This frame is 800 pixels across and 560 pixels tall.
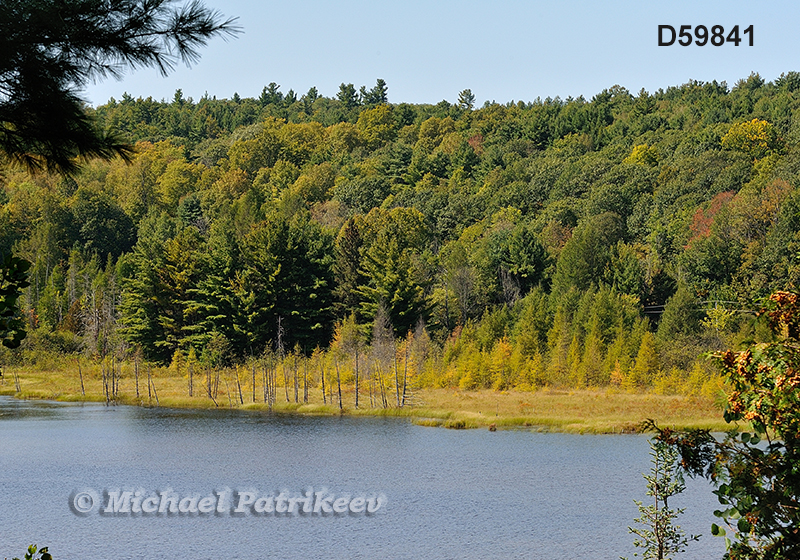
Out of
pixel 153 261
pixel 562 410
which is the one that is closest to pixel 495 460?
pixel 562 410

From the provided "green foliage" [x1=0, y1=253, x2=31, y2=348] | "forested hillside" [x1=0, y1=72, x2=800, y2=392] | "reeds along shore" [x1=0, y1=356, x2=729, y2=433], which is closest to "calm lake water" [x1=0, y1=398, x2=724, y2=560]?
"reeds along shore" [x1=0, y1=356, x2=729, y2=433]

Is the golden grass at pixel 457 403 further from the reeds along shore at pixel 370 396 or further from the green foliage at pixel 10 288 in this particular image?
the green foliage at pixel 10 288

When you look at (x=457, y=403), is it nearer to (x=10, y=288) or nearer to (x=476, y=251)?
(x=476, y=251)

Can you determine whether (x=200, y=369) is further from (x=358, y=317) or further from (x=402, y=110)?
(x=402, y=110)

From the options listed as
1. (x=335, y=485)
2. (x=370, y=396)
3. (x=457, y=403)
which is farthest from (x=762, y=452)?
(x=370, y=396)

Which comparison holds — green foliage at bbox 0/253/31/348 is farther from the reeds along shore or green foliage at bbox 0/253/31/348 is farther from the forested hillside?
the forested hillside

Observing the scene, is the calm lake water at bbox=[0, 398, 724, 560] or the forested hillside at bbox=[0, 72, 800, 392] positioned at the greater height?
the forested hillside at bbox=[0, 72, 800, 392]

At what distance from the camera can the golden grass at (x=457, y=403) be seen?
148 feet

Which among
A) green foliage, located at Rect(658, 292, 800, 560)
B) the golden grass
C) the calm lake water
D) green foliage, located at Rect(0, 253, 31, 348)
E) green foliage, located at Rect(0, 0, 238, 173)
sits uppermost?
green foliage, located at Rect(0, 0, 238, 173)

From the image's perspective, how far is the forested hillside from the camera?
2352 inches

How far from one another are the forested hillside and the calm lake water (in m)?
15.3

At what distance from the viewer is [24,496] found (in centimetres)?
2875

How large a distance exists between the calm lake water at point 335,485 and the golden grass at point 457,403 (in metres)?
2.57

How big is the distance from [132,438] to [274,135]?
108 meters
